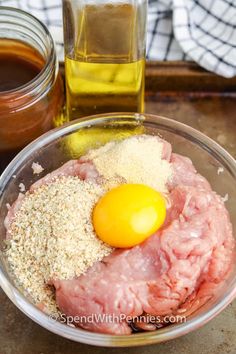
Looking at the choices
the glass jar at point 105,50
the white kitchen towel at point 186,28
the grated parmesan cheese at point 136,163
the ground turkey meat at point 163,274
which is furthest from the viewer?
the white kitchen towel at point 186,28

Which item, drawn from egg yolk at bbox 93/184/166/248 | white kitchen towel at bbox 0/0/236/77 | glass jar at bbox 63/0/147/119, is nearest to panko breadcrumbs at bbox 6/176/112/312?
egg yolk at bbox 93/184/166/248

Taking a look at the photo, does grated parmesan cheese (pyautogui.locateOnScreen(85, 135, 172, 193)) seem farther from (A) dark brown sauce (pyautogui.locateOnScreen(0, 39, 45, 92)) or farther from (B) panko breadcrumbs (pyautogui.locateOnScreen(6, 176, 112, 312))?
(A) dark brown sauce (pyautogui.locateOnScreen(0, 39, 45, 92))

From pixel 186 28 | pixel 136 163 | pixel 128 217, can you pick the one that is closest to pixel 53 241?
pixel 128 217

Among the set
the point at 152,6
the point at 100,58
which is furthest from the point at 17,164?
the point at 152,6

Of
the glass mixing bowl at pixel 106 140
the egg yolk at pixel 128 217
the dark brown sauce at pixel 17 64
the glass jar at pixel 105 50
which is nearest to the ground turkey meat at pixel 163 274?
the egg yolk at pixel 128 217

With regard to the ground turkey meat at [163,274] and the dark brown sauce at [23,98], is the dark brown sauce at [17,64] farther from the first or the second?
the ground turkey meat at [163,274]

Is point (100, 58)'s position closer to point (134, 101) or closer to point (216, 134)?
point (134, 101)

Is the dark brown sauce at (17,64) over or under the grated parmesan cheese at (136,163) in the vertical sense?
over
